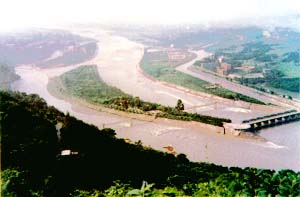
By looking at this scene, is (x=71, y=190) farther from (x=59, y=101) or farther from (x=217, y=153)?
(x=59, y=101)

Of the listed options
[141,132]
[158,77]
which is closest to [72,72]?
[158,77]

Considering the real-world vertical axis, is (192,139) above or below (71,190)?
below

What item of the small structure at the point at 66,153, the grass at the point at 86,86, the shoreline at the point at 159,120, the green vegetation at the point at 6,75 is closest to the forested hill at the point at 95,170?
the small structure at the point at 66,153

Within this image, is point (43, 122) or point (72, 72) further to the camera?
point (72, 72)

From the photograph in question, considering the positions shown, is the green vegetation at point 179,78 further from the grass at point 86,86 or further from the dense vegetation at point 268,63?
the grass at point 86,86

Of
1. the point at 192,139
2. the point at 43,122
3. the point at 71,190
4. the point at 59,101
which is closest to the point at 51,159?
the point at 71,190

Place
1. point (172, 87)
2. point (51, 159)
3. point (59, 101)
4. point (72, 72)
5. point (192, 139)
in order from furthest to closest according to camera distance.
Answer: point (72, 72) < point (172, 87) < point (59, 101) < point (192, 139) < point (51, 159)

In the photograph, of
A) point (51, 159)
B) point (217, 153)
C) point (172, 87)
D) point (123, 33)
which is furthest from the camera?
point (123, 33)
